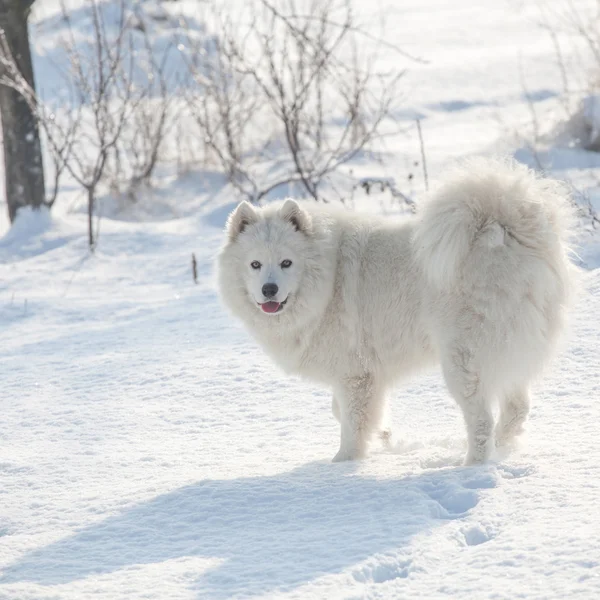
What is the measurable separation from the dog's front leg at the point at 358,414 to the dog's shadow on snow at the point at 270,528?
310 mm

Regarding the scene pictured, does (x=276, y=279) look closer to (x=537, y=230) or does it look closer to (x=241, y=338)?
(x=537, y=230)

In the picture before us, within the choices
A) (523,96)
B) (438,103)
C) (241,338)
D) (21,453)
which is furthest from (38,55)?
(21,453)

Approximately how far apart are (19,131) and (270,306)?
661 centimetres

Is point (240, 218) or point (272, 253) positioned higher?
point (240, 218)

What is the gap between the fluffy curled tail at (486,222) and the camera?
416 cm

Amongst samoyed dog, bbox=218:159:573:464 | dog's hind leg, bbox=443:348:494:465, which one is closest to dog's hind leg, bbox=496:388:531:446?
samoyed dog, bbox=218:159:573:464

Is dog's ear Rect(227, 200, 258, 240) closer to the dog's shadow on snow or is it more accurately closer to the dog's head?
the dog's head

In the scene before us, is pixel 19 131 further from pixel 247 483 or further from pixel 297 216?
pixel 247 483

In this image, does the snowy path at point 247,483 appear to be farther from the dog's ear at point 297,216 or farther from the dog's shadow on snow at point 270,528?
the dog's ear at point 297,216

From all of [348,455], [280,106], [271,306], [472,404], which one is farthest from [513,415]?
[280,106]

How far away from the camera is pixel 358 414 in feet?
15.4

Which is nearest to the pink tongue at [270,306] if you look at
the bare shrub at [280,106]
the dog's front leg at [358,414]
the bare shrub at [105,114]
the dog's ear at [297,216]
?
the dog's ear at [297,216]

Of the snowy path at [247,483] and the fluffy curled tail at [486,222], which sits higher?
the fluffy curled tail at [486,222]

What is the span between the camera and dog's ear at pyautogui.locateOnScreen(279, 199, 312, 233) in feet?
15.5
